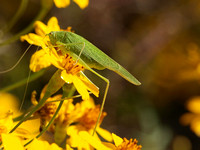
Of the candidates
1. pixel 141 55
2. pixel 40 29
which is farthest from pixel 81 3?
pixel 141 55

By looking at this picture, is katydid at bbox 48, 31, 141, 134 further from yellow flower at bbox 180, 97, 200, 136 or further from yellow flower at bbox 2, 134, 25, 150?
yellow flower at bbox 180, 97, 200, 136

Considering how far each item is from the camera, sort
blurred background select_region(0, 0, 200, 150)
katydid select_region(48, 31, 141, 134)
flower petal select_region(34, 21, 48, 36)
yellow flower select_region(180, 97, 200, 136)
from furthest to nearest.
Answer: blurred background select_region(0, 0, 200, 150), yellow flower select_region(180, 97, 200, 136), flower petal select_region(34, 21, 48, 36), katydid select_region(48, 31, 141, 134)

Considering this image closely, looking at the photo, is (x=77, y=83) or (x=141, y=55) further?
(x=141, y=55)

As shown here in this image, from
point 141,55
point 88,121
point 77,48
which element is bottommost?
point 141,55

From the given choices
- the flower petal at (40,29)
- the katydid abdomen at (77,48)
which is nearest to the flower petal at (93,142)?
the katydid abdomen at (77,48)

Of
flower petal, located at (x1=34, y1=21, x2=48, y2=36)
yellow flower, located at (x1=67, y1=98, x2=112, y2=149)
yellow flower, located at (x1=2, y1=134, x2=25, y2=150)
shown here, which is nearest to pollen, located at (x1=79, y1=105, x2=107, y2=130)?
yellow flower, located at (x1=67, y1=98, x2=112, y2=149)

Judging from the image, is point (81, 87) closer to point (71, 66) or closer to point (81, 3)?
point (71, 66)

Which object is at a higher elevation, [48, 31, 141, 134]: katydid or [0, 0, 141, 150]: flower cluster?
[48, 31, 141, 134]: katydid
